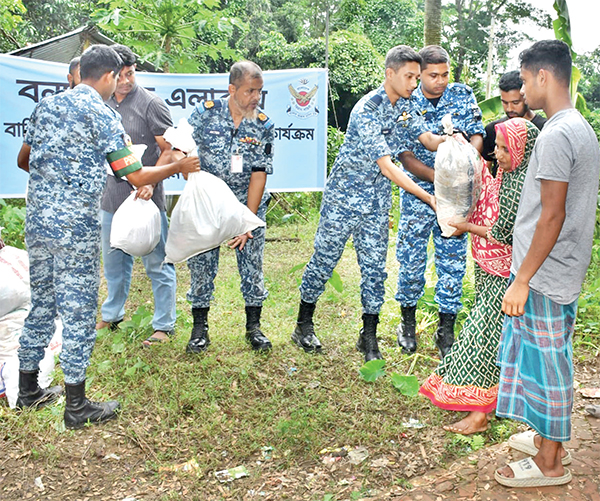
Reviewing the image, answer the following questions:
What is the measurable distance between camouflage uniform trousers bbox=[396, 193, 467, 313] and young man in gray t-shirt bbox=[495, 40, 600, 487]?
1220 mm

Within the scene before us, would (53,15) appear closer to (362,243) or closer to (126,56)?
(126,56)

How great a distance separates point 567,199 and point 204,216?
197cm

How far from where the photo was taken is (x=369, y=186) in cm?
342

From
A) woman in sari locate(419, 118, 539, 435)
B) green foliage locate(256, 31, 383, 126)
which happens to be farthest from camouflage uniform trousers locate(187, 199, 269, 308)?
green foliage locate(256, 31, 383, 126)

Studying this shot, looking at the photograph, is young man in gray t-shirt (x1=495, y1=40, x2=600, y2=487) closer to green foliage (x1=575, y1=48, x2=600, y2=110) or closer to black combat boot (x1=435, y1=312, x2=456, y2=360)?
black combat boot (x1=435, y1=312, x2=456, y2=360)

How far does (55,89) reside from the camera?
5.34 metres

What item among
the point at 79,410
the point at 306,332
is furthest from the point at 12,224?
the point at 306,332

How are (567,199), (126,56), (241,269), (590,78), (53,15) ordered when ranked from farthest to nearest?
(590,78) < (53,15) < (241,269) < (126,56) < (567,199)

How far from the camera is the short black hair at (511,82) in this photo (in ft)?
11.2

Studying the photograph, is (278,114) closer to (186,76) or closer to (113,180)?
(186,76)

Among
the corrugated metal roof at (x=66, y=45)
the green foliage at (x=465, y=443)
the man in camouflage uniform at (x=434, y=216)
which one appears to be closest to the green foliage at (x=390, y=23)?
the corrugated metal roof at (x=66, y=45)

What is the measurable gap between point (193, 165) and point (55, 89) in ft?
9.54

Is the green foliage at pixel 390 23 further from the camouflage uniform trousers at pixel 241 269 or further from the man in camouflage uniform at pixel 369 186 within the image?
the camouflage uniform trousers at pixel 241 269

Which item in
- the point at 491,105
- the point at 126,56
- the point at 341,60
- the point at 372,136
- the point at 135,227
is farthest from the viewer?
the point at 341,60
